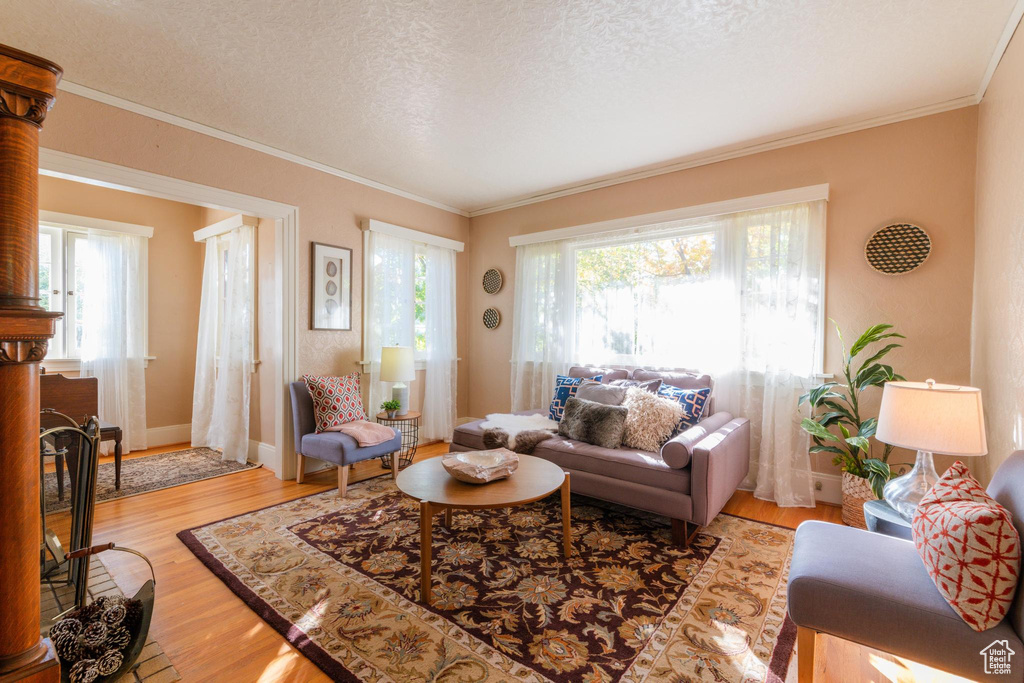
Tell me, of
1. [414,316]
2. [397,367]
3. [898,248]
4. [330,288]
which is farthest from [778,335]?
[330,288]

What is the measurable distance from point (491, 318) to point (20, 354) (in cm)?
457

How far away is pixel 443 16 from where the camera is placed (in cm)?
214

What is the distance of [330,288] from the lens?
412cm

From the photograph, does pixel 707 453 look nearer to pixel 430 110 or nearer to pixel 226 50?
pixel 430 110

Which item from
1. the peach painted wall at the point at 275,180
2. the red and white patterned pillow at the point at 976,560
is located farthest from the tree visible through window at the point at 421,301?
the red and white patterned pillow at the point at 976,560

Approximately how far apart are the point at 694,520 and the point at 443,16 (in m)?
2.99

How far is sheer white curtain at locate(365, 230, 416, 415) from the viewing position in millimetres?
4457

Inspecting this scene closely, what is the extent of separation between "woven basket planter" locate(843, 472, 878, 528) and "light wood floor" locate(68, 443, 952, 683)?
0.15 meters

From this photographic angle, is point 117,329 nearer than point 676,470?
No

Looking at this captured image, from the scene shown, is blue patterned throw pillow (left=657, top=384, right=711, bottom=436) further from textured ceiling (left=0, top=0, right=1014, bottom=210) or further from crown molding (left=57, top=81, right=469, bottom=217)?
crown molding (left=57, top=81, right=469, bottom=217)

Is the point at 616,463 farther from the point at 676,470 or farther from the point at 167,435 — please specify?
the point at 167,435

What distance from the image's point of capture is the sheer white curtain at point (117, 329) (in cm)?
443

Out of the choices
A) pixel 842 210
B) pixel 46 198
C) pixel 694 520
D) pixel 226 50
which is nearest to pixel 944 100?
pixel 842 210

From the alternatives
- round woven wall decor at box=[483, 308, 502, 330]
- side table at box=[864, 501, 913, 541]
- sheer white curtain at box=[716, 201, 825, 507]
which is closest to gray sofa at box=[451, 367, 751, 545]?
sheer white curtain at box=[716, 201, 825, 507]
